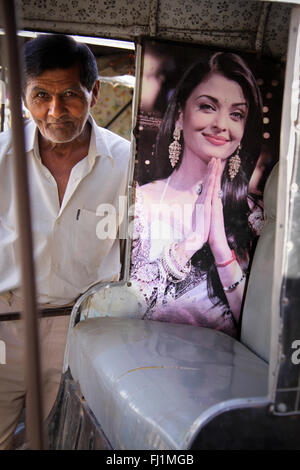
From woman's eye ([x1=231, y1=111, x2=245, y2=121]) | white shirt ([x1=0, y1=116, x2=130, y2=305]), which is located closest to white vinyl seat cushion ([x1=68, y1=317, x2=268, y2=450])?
white shirt ([x1=0, y1=116, x2=130, y2=305])

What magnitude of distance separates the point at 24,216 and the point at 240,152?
1.42m

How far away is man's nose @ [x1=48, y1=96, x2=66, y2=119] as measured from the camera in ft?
7.72

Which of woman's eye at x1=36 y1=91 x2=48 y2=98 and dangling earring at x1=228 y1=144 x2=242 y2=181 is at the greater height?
woman's eye at x1=36 y1=91 x2=48 y2=98

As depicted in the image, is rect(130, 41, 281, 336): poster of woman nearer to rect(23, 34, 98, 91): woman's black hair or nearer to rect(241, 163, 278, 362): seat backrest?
rect(241, 163, 278, 362): seat backrest

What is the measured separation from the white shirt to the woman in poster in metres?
0.45

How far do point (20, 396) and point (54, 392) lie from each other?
7.7 inches

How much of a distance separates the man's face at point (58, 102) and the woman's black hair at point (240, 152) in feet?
1.94

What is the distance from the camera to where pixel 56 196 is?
8.11 feet

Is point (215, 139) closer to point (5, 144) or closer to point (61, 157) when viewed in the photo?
point (61, 157)

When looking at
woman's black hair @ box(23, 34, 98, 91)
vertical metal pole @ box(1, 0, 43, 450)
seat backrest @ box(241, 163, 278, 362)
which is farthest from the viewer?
woman's black hair @ box(23, 34, 98, 91)

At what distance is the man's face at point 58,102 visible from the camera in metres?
2.33

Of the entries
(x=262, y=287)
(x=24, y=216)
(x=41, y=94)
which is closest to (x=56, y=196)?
(x=41, y=94)

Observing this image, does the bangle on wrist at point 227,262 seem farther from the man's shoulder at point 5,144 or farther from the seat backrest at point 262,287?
the man's shoulder at point 5,144

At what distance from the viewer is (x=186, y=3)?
1.94 metres
